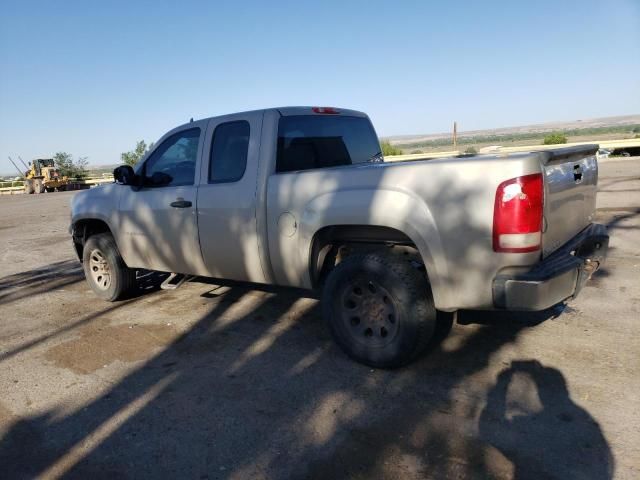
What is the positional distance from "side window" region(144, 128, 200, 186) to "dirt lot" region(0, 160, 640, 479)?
1.44m

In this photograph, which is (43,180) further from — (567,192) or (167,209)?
(567,192)

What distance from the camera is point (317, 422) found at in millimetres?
3057

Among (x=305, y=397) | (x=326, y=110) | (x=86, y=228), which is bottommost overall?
(x=305, y=397)

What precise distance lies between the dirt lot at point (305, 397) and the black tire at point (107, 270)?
457mm

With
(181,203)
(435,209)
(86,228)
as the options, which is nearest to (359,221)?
(435,209)

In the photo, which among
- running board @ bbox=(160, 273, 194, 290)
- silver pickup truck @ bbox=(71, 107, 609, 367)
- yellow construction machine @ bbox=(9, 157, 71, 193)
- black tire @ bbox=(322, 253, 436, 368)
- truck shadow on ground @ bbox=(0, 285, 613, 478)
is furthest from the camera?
yellow construction machine @ bbox=(9, 157, 71, 193)

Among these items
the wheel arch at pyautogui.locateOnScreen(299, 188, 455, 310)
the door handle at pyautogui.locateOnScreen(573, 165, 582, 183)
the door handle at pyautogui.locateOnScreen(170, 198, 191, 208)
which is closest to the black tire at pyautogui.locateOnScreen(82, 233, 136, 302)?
the door handle at pyautogui.locateOnScreen(170, 198, 191, 208)

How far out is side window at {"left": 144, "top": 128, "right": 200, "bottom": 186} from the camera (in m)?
4.77

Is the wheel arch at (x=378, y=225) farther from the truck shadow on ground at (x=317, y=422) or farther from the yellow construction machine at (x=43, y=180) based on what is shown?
the yellow construction machine at (x=43, y=180)

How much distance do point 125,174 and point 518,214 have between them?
3853mm

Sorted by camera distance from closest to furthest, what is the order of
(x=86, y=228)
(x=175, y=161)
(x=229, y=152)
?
(x=229, y=152) < (x=175, y=161) < (x=86, y=228)

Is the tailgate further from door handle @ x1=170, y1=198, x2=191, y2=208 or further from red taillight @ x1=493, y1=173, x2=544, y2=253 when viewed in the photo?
door handle @ x1=170, y1=198, x2=191, y2=208

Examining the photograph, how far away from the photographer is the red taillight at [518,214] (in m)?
2.91

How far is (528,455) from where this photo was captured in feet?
8.52
